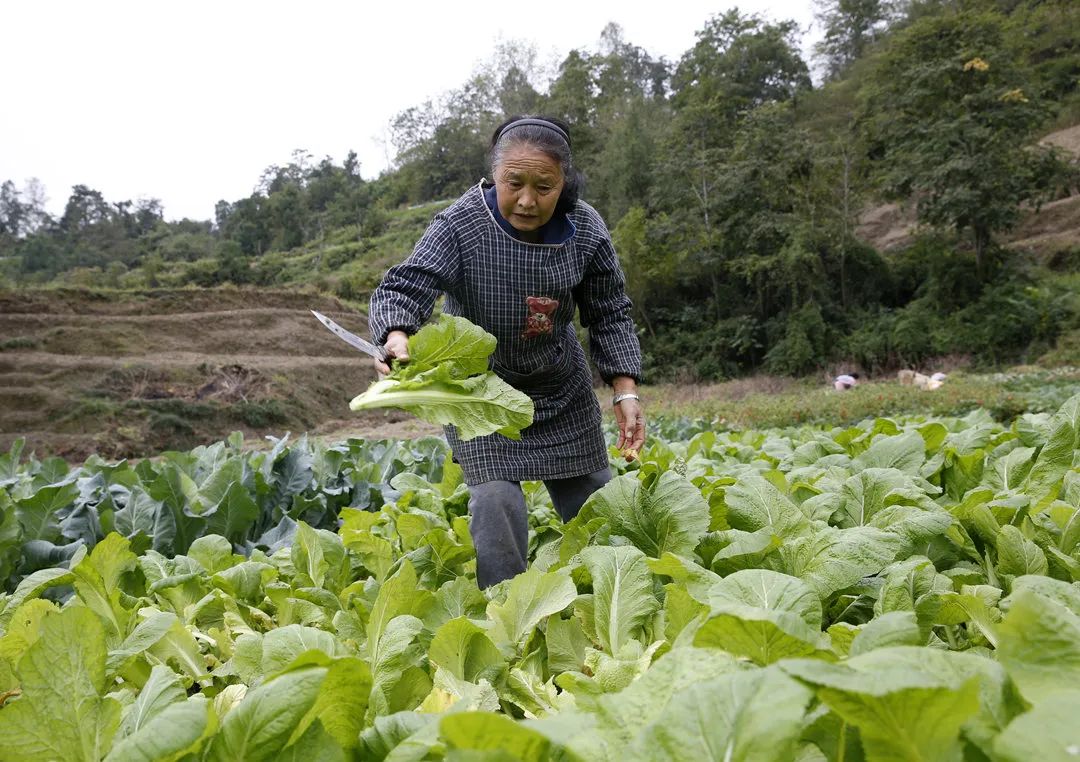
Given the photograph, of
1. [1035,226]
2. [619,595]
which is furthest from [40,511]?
[1035,226]

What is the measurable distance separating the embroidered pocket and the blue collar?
19 centimetres

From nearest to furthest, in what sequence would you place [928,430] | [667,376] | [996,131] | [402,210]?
[928,430]
[996,131]
[667,376]
[402,210]

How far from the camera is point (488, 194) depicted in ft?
8.22

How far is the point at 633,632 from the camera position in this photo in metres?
1.29

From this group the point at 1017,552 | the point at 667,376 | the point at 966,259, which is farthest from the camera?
the point at 667,376

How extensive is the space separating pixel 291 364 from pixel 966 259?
22500 mm

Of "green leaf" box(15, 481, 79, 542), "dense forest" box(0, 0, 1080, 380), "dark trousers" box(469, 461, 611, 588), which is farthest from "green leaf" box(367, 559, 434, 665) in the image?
"dense forest" box(0, 0, 1080, 380)

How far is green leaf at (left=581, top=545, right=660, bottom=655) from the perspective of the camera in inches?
50.1

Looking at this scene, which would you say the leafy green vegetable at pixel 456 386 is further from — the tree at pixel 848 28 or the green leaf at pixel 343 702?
the tree at pixel 848 28

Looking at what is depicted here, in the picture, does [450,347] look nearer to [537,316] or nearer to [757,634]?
[537,316]

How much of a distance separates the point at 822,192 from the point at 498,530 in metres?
28.9

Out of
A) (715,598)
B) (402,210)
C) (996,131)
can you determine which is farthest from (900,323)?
(402,210)

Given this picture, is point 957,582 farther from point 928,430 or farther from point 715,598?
point 928,430

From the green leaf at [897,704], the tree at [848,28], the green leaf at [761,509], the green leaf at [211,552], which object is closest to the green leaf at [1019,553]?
the green leaf at [761,509]
